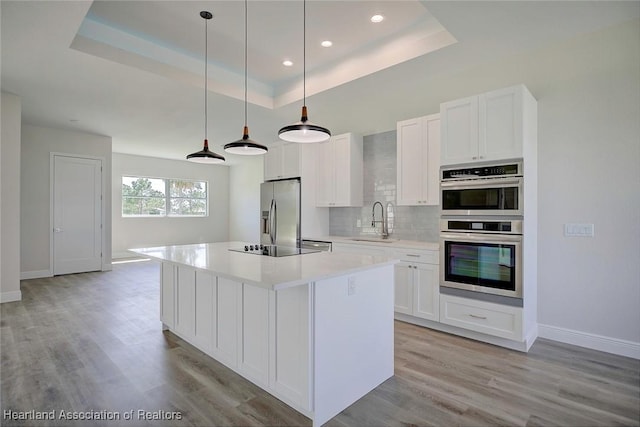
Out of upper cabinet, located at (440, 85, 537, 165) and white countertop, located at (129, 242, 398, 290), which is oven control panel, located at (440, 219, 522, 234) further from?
white countertop, located at (129, 242, 398, 290)

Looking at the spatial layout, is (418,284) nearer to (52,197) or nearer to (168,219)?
(52,197)

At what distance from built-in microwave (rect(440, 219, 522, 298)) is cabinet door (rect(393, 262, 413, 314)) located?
1.25ft

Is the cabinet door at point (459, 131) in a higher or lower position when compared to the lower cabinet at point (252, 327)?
higher

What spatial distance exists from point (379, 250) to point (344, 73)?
2.10 m

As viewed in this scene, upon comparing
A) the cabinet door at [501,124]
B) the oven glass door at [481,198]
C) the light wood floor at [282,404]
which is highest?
the cabinet door at [501,124]

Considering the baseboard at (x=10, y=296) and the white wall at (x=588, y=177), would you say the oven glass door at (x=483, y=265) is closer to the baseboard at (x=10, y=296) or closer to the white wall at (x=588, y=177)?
the white wall at (x=588, y=177)

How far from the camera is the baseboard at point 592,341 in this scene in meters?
2.81

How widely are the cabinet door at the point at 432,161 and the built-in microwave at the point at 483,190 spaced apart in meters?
0.41

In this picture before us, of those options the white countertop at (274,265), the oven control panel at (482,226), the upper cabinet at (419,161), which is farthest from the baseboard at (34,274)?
the oven control panel at (482,226)

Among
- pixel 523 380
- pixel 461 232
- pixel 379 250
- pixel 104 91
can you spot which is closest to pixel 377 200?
pixel 379 250

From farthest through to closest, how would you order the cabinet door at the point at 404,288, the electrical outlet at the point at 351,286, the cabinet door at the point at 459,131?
the cabinet door at the point at 404,288 < the cabinet door at the point at 459,131 < the electrical outlet at the point at 351,286

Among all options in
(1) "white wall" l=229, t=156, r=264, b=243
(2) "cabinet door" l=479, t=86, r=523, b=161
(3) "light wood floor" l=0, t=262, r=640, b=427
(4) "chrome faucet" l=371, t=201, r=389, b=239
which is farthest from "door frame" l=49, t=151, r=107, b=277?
(2) "cabinet door" l=479, t=86, r=523, b=161

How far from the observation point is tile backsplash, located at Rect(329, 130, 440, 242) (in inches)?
170

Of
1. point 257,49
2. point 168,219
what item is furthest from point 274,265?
point 168,219
